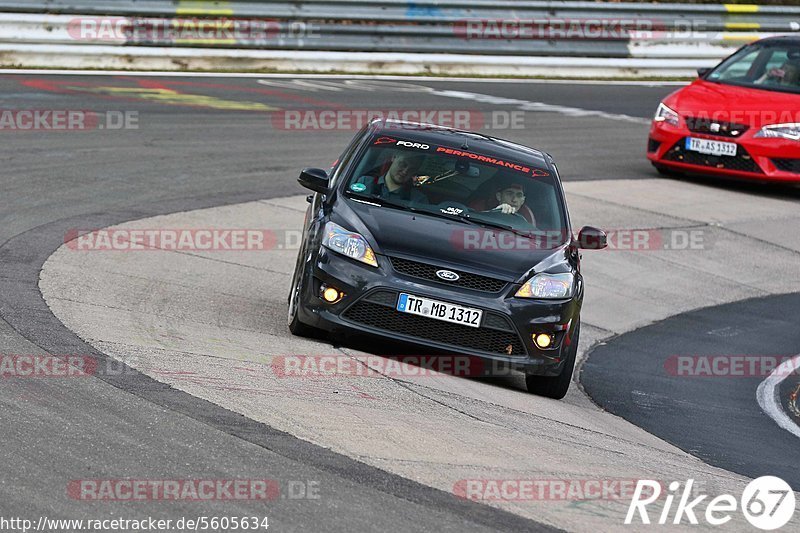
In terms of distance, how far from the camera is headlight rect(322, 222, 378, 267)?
8.20 metres

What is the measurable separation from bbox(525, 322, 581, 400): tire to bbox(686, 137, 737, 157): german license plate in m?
8.01

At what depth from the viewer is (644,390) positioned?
9.65 metres

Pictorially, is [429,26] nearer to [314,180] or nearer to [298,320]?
[314,180]

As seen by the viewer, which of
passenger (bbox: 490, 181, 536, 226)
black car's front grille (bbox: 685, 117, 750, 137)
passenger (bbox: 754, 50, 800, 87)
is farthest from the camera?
passenger (bbox: 754, 50, 800, 87)

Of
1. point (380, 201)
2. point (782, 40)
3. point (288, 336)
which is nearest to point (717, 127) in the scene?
point (782, 40)

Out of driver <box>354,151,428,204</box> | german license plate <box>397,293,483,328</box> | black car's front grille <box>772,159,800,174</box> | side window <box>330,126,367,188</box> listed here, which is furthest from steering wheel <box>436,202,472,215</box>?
black car's front grille <box>772,159,800,174</box>

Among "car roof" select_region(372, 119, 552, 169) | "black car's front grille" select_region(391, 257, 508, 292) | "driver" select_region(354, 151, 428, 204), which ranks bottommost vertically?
"black car's front grille" select_region(391, 257, 508, 292)

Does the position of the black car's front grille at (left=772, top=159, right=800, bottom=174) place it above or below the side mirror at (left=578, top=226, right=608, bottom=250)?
below

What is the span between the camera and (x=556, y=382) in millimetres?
8586

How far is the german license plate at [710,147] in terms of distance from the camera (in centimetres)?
1591

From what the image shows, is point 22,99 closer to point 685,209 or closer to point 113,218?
point 113,218

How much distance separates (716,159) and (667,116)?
2.81 feet

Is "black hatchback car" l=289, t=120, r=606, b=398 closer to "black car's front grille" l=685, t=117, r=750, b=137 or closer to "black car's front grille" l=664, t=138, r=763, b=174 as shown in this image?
"black car's front grille" l=685, t=117, r=750, b=137

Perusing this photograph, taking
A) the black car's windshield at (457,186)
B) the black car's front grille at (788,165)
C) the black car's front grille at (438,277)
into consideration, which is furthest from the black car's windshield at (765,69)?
the black car's front grille at (438,277)
